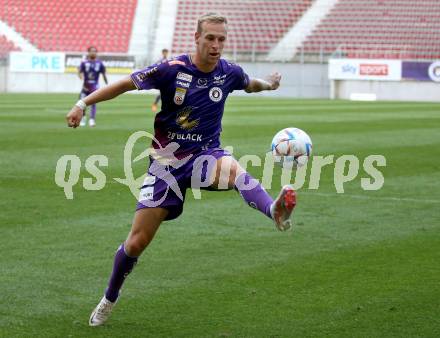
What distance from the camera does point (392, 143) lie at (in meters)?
18.9

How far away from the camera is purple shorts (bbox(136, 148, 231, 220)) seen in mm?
5949

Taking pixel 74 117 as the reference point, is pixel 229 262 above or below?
below

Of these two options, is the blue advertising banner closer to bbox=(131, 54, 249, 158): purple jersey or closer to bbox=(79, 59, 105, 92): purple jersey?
bbox=(79, 59, 105, 92): purple jersey

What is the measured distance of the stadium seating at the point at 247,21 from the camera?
156ft

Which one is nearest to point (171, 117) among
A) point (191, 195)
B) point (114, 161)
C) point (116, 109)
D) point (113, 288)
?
point (113, 288)

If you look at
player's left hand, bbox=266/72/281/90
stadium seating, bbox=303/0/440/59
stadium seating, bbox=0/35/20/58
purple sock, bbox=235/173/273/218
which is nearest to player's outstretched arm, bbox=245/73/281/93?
player's left hand, bbox=266/72/281/90

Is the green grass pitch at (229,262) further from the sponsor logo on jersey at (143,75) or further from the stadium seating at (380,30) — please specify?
the stadium seating at (380,30)

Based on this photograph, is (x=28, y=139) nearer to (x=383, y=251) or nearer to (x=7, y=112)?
(x=7, y=112)

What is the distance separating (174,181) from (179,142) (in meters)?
0.26

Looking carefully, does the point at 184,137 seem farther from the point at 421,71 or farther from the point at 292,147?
the point at 421,71

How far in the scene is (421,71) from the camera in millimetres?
39938

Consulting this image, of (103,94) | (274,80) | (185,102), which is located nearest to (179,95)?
(185,102)

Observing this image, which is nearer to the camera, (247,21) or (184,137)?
(184,137)

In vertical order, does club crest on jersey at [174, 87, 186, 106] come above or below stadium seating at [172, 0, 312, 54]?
below
